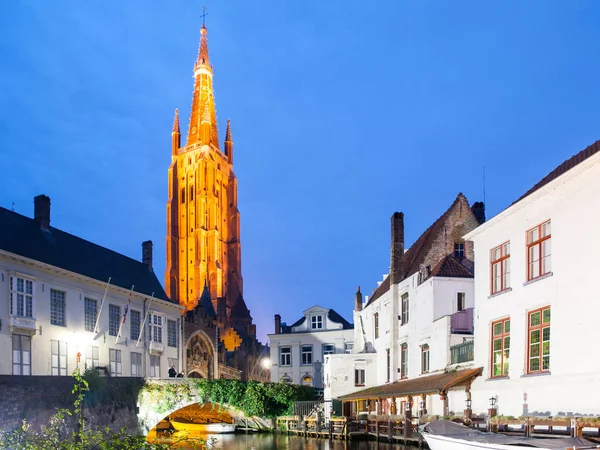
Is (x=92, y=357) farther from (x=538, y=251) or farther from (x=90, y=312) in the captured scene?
(x=538, y=251)

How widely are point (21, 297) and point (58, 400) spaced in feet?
28.1

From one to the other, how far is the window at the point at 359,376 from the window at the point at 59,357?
17916mm

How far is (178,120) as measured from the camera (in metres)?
111

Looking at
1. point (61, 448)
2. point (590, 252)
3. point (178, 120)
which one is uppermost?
point (178, 120)

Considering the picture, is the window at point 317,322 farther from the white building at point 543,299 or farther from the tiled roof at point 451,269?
the white building at point 543,299

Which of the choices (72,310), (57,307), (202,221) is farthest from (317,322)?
(202,221)

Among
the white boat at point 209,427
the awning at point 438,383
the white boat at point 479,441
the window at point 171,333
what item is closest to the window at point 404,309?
the awning at point 438,383

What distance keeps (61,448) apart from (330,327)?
5729 cm

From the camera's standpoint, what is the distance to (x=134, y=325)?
4553 cm

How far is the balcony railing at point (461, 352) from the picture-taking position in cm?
2819

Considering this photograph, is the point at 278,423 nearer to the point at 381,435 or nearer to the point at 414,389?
the point at 381,435

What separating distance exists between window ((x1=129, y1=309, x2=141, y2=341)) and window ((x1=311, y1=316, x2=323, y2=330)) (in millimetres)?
22778

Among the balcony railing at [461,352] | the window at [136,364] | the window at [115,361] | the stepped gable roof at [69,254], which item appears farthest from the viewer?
the window at [136,364]

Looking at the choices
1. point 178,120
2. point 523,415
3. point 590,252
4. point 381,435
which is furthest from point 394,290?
point 178,120
